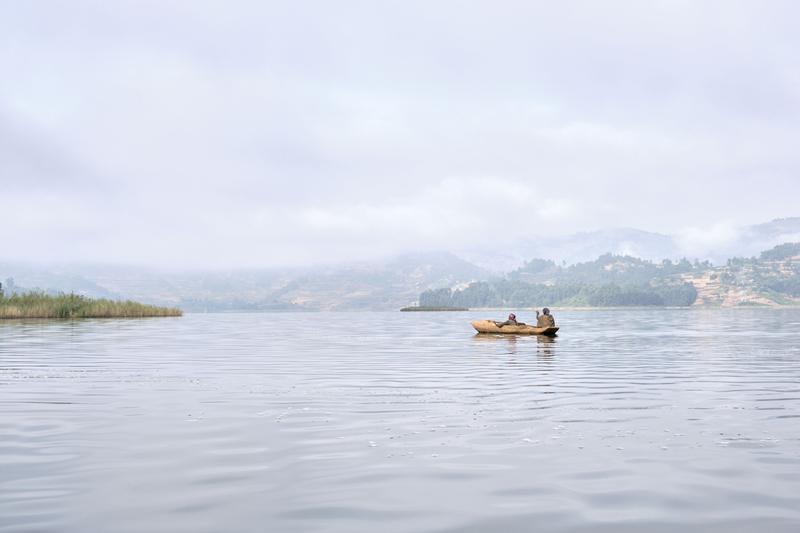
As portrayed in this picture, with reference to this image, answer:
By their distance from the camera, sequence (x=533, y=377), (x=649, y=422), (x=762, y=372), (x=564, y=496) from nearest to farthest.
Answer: (x=564, y=496)
(x=649, y=422)
(x=533, y=377)
(x=762, y=372)

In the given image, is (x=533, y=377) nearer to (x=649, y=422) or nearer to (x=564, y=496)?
(x=649, y=422)

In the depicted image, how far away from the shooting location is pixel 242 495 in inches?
619

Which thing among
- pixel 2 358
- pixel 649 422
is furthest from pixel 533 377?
pixel 2 358

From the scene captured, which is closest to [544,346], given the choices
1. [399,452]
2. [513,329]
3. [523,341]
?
[523,341]

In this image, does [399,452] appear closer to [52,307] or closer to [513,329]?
[513,329]

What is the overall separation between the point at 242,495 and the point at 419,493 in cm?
336

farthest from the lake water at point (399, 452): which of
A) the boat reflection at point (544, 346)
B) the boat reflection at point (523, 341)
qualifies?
the boat reflection at point (523, 341)

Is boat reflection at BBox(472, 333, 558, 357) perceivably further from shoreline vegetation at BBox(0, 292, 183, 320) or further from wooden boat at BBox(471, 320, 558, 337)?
shoreline vegetation at BBox(0, 292, 183, 320)

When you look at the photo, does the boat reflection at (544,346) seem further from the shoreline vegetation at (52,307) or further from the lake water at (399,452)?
the shoreline vegetation at (52,307)


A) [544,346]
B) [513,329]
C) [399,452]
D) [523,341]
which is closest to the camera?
[399,452]

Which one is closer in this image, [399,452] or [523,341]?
[399,452]

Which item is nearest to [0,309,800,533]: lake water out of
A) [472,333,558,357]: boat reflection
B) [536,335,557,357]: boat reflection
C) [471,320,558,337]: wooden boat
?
[536,335,557,357]: boat reflection

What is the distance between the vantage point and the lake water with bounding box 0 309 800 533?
1435cm

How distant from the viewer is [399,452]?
65.5 feet
